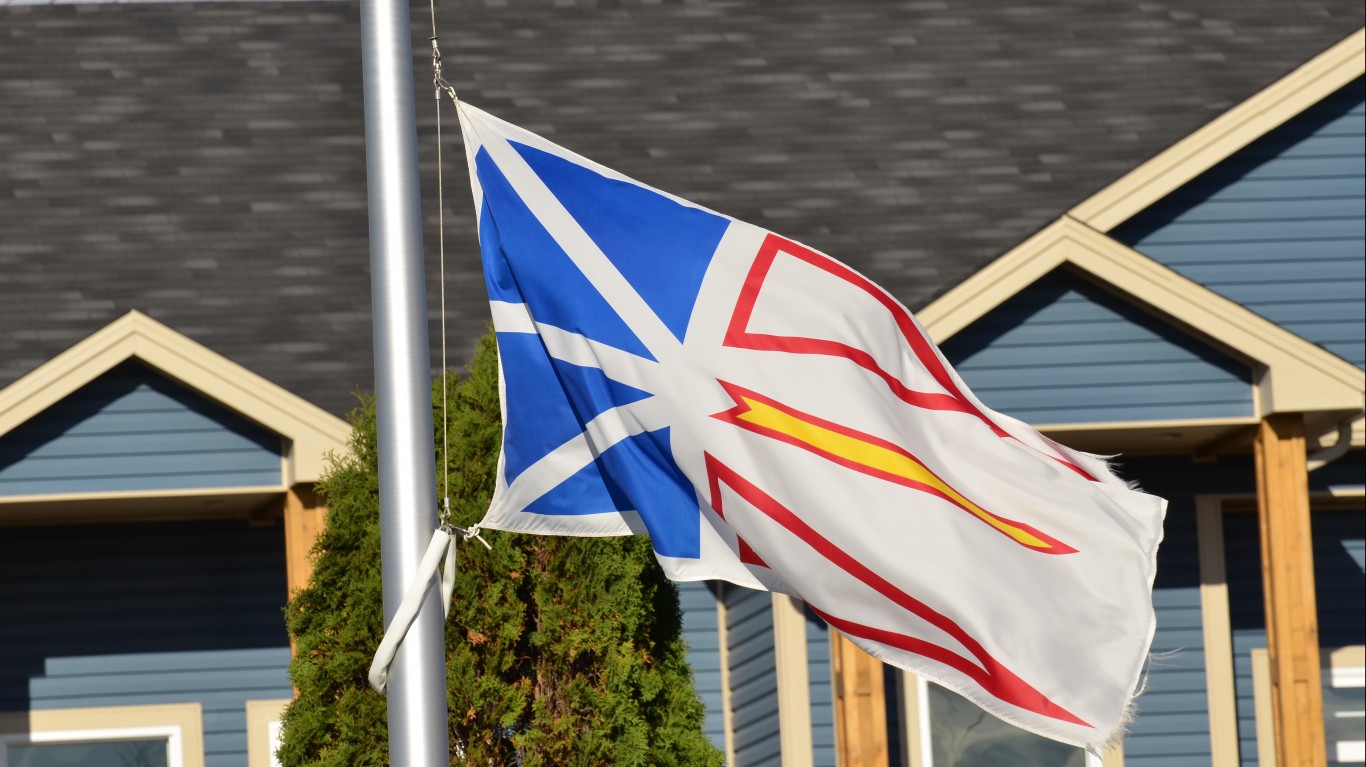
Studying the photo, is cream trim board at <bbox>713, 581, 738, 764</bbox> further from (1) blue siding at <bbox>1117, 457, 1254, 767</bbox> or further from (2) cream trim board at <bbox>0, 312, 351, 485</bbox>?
(2) cream trim board at <bbox>0, 312, 351, 485</bbox>

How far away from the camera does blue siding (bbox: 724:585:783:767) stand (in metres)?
11.4

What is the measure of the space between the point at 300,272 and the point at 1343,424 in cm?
660

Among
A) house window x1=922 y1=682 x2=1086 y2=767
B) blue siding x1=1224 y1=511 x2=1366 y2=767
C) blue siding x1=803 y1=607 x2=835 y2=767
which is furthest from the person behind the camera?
blue siding x1=1224 y1=511 x2=1366 y2=767

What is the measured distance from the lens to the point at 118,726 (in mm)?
11461

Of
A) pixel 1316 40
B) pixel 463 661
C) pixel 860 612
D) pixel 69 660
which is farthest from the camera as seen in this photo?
pixel 1316 40

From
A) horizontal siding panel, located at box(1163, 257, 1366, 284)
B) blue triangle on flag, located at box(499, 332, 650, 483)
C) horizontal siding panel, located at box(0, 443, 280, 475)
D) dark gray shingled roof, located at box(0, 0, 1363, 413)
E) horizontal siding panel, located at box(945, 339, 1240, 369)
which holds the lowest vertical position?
blue triangle on flag, located at box(499, 332, 650, 483)

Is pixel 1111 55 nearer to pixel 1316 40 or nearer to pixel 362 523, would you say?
pixel 1316 40

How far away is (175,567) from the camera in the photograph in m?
11.6

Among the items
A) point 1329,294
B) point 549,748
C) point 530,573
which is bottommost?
point 549,748

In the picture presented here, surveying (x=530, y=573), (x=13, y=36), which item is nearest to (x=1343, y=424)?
(x=530, y=573)

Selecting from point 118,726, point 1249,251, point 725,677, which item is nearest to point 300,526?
point 118,726

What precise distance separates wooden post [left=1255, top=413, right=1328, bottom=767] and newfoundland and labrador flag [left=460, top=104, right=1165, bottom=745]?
5281mm

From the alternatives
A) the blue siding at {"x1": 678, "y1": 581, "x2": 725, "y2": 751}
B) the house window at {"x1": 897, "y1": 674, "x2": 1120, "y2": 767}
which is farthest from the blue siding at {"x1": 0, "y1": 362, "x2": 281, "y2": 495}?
the house window at {"x1": 897, "y1": 674, "x2": 1120, "y2": 767}

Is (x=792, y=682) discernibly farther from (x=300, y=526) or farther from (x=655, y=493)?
(x=655, y=493)
